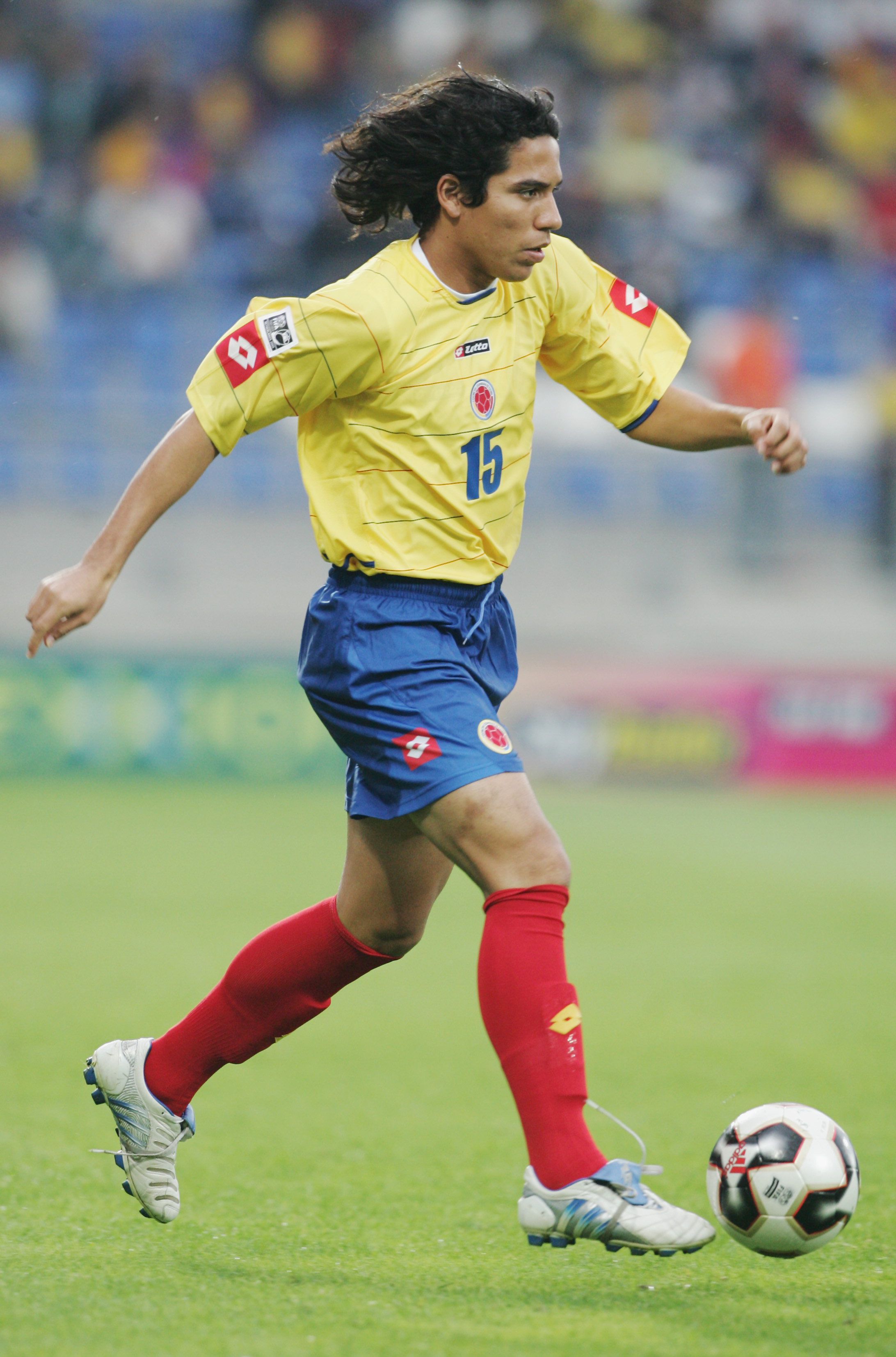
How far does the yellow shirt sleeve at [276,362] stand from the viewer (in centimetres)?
313

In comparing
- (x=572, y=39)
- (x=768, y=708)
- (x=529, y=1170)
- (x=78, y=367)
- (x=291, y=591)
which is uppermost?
(x=572, y=39)

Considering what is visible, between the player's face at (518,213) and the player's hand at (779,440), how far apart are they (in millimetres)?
557

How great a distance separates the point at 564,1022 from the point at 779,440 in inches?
47.7

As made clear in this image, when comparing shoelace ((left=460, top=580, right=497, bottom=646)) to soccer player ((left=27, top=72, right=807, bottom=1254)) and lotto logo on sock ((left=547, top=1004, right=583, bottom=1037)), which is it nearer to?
soccer player ((left=27, top=72, right=807, bottom=1254))

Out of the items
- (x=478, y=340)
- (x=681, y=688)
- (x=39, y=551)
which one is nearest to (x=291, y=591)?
(x=39, y=551)

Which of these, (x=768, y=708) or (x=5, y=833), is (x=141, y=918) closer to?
(x=5, y=833)

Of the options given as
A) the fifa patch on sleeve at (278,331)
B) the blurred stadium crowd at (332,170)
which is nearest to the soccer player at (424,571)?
the fifa patch on sleeve at (278,331)

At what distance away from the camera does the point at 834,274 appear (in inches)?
625

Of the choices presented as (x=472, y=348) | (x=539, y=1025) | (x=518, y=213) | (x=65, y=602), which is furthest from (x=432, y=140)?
(x=539, y=1025)

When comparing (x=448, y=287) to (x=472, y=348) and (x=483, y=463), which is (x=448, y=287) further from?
(x=483, y=463)

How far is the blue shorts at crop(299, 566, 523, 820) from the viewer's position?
312cm

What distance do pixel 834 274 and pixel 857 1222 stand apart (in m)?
13.5

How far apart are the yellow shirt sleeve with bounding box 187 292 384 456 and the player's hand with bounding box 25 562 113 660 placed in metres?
0.34

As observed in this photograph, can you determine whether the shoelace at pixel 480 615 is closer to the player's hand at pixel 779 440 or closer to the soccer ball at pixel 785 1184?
the player's hand at pixel 779 440
